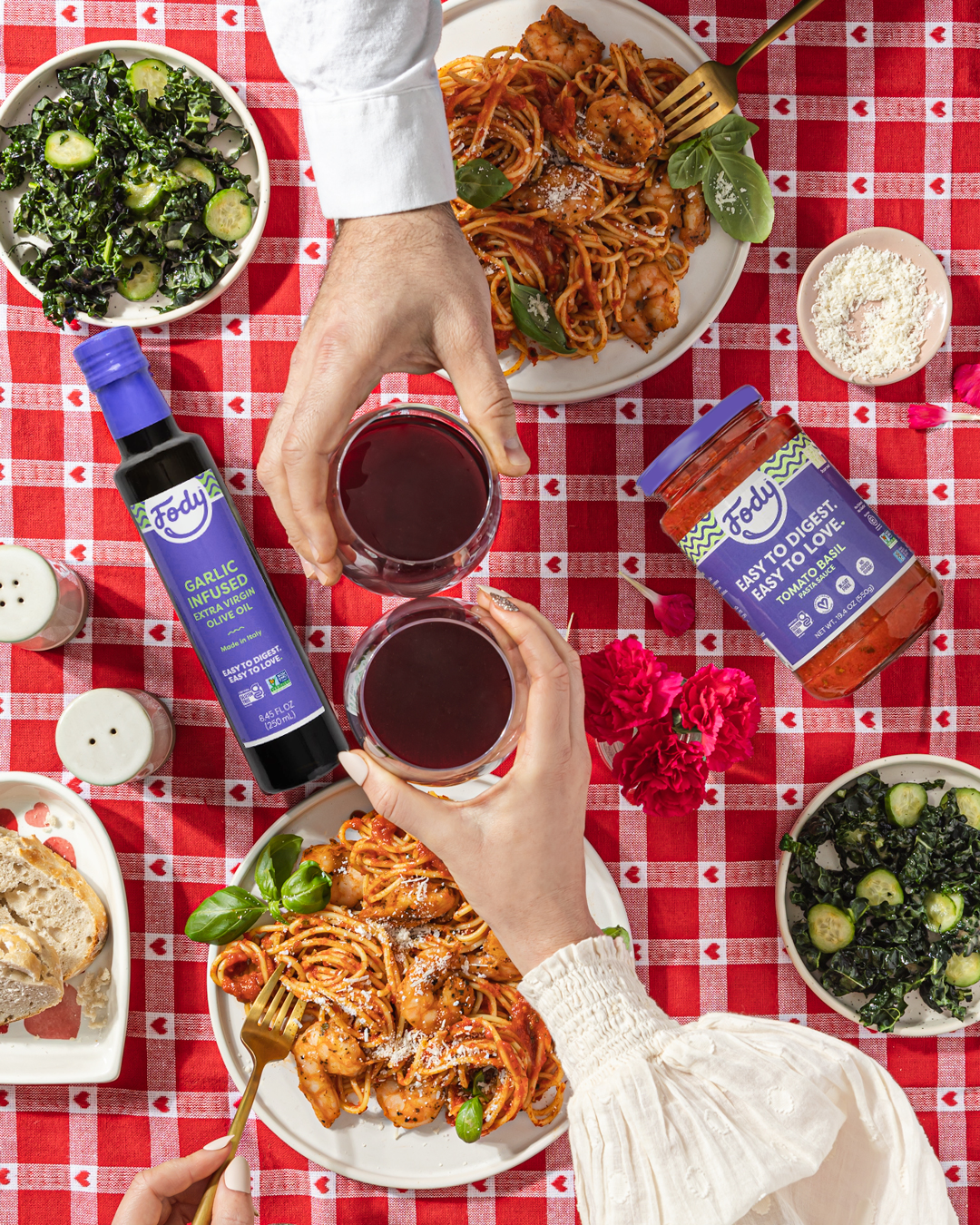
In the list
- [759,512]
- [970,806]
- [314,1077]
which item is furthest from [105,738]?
[970,806]

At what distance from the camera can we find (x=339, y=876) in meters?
1.33

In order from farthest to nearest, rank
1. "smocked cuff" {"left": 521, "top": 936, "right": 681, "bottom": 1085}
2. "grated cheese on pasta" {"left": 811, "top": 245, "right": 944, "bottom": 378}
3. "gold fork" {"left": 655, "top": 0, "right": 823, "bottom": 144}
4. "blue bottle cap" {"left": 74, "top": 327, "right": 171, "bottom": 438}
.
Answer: "grated cheese on pasta" {"left": 811, "top": 245, "right": 944, "bottom": 378} → "gold fork" {"left": 655, "top": 0, "right": 823, "bottom": 144} → "blue bottle cap" {"left": 74, "top": 327, "right": 171, "bottom": 438} → "smocked cuff" {"left": 521, "top": 936, "right": 681, "bottom": 1085}

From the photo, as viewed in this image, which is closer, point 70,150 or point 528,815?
point 528,815

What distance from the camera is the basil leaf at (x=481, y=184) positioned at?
1216 millimetres

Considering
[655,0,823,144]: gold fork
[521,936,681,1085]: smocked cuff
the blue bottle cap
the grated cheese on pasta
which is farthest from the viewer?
the grated cheese on pasta

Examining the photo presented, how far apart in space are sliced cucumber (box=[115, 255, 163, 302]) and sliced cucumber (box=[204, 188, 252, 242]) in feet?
0.36

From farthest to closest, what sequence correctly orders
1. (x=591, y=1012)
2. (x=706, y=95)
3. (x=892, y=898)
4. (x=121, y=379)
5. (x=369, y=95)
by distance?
(x=892, y=898)
(x=706, y=95)
(x=121, y=379)
(x=591, y=1012)
(x=369, y=95)

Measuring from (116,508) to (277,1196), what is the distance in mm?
1177

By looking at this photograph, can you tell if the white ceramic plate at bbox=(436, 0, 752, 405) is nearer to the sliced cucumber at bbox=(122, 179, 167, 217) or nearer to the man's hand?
the man's hand

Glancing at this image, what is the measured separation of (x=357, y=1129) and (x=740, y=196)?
1.56 m

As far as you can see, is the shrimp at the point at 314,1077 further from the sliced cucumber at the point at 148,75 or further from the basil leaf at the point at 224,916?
the sliced cucumber at the point at 148,75

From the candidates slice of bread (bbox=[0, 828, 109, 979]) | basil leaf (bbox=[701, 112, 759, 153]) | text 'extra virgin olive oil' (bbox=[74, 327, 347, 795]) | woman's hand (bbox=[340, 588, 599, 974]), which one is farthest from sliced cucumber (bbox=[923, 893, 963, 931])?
slice of bread (bbox=[0, 828, 109, 979])

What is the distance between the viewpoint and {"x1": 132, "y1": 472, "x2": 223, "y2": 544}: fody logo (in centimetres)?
122

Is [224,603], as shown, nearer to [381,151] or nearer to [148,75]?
[381,151]
